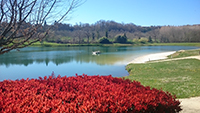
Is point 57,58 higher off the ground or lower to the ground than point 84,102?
lower

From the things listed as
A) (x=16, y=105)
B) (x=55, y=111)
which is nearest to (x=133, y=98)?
(x=55, y=111)

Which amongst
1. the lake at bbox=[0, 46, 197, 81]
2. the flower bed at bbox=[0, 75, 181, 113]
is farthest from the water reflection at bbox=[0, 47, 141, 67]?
the flower bed at bbox=[0, 75, 181, 113]

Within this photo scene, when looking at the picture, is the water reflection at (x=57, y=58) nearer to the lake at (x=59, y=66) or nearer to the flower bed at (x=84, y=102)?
→ the lake at (x=59, y=66)

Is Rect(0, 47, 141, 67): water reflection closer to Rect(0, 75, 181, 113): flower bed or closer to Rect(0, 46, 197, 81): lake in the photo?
Rect(0, 46, 197, 81): lake

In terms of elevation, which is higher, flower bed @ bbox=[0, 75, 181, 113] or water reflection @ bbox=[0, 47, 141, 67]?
flower bed @ bbox=[0, 75, 181, 113]

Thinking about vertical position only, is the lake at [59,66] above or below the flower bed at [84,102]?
below

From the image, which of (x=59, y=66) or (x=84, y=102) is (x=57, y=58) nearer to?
(x=59, y=66)

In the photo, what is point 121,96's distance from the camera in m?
3.96

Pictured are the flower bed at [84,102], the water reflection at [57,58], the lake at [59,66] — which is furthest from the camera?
the water reflection at [57,58]

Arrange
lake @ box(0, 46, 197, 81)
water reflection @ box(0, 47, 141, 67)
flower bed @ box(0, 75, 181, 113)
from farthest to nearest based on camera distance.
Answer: water reflection @ box(0, 47, 141, 67), lake @ box(0, 46, 197, 81), flower bed @ box(0, 75, 181, 113)

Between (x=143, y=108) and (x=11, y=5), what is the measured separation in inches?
155

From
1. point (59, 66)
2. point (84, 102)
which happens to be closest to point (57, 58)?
point (59, 66)

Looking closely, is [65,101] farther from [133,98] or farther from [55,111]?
[133,98]

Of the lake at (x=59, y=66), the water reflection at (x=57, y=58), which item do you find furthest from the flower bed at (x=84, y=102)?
the water reflection at (x=57, y=58)
